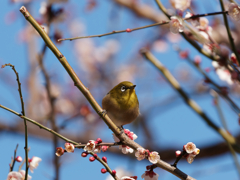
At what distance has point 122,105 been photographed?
3568mm

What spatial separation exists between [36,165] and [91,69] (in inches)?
300

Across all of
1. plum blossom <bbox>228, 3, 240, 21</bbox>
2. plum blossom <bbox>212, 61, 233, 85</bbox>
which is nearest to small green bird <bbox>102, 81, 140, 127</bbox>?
plum blossom <bbox>212, 61, 233, 85</bbox>

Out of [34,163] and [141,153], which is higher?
[34,163]

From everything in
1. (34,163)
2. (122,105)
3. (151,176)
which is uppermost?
(122,105)

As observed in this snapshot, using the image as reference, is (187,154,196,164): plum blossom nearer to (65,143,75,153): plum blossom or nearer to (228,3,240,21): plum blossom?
(65,143,75,153): plum blossom

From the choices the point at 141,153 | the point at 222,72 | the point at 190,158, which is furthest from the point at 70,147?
the point at 222,72

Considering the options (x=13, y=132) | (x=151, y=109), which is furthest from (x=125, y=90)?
(x=13, y=132)

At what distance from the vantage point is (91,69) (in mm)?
10031

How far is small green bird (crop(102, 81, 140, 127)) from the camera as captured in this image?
11.5 ft

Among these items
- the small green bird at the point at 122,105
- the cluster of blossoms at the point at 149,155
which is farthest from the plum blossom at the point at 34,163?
the small green bird at the point at 122,105

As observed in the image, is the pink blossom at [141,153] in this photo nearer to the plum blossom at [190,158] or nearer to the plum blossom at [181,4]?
the plum blossom at [190,158]

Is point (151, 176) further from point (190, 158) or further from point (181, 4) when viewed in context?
point (181, 4)

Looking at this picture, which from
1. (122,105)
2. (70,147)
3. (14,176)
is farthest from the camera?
(122,105)

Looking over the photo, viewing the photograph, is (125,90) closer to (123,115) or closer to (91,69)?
(123,115)
